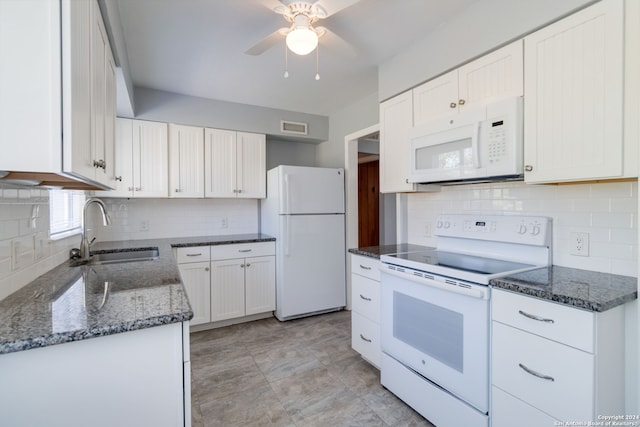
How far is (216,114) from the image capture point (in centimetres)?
333

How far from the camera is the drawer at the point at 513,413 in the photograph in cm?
127

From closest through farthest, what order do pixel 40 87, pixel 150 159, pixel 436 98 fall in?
pixel 40 87, pixel 436 98, pixel 150 159

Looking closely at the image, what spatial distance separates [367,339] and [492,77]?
1956 mm

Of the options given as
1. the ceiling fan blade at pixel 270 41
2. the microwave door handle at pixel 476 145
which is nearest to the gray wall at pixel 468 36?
the microwave door handle at pixel 476 145

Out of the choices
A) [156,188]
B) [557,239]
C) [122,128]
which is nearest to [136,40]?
[122,128]

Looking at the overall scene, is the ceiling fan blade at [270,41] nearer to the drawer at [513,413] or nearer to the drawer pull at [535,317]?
the drawer pull at [535,317]

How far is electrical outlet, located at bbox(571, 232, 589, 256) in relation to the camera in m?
1.59

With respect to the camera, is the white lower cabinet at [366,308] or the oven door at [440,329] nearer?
the oven door at [440,329]

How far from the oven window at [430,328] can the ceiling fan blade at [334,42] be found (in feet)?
5.17

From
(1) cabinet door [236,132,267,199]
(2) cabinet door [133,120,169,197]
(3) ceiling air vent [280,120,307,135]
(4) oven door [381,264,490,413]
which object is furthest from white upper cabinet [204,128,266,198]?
(4) oven door [381,264,490,413]

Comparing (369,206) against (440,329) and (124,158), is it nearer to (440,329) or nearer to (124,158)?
(124,158)

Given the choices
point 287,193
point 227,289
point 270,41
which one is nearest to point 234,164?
point 287,193

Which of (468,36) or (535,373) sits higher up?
(468,36)

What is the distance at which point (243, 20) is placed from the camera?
6.41 ft
